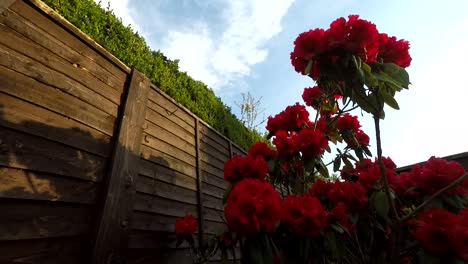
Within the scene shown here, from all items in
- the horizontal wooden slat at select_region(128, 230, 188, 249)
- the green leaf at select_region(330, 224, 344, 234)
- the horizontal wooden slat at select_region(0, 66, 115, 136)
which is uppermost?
the horizontal wooden slat at select_region(0, 66, 115, 136)

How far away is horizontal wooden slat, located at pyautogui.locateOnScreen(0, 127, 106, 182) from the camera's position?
4.36ft

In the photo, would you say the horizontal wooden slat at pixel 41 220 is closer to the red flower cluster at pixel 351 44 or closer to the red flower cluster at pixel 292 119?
the red flower cluster at pixel 292 119

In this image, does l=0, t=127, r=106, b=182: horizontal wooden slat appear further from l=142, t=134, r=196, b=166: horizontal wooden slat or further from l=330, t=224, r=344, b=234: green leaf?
l=330, t=224, r=344, b=234: green leaf

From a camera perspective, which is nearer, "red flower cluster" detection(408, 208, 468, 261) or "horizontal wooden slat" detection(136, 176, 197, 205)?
"red flower cluster" detection(408, 208, 468, 261)

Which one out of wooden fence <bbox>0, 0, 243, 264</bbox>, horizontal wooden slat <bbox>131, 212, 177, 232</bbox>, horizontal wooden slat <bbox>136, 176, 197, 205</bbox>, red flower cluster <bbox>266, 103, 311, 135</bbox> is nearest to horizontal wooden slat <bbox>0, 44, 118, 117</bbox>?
wooden fence <bbox>0, 0, 243, 264</bbox>

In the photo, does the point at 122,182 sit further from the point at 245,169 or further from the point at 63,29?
the point at 63,29

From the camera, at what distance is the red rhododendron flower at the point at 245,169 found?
1.41 m

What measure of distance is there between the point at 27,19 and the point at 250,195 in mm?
1712

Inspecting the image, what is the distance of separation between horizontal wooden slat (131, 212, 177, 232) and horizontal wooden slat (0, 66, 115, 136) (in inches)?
27.3

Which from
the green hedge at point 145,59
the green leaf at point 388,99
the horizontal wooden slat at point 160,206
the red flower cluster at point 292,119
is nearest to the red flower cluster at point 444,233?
the green leaf at point 388,99

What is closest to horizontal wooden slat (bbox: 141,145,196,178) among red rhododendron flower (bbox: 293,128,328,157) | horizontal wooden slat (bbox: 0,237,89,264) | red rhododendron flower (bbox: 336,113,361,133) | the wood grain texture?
the wood grain texture

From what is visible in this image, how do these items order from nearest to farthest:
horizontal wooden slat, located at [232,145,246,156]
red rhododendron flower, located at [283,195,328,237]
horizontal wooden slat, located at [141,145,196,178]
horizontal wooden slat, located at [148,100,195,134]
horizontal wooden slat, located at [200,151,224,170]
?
red rhododendron flower, located at [283,195,328,237]
horizontal wooden slat, located at [141,145,196,178]
horizontal wooden slat, located at [148,100,195,134]
horizontal wooden slat, located at [200,151,224,170]
horizontal wooden slat, located at [232,145,246,156]

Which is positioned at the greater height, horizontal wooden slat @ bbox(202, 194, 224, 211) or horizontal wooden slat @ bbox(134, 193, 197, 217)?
horizontal wooden slat @ bbox(202, 194, 224, 211)

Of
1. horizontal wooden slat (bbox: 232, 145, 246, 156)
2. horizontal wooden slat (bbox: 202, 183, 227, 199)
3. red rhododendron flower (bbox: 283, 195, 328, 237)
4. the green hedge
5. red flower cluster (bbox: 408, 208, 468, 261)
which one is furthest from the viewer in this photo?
horizontal wooden slat (bbox: 232, 145, 246, 156)
